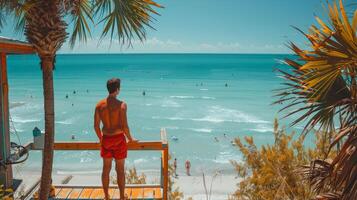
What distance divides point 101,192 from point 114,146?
56.0 inches

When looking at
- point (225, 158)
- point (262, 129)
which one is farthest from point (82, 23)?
point (262, 129)

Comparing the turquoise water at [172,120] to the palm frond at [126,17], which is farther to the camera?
the turquoise water at [172,120]

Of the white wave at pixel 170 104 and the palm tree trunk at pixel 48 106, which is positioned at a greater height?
the palm tree trunk at pixel 48 106

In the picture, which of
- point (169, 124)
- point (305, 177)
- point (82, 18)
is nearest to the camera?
point (305, 177)

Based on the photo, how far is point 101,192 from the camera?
236 inches

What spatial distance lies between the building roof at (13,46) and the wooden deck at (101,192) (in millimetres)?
2258

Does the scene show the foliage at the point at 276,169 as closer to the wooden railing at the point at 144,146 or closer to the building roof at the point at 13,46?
the wooden railing at the point at 144,146

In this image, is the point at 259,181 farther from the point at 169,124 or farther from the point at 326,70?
the point at 169,124

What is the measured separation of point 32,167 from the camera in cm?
1898

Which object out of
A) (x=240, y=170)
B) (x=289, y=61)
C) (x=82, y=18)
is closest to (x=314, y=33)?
(x=289, y=61)

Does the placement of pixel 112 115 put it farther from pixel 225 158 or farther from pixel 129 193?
pixel 225 158

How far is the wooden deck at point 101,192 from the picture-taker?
5.80 m

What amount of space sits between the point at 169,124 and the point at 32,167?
1555 cm

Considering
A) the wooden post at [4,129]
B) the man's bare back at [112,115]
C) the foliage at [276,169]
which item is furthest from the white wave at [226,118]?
the man's bare back at [112,115]
